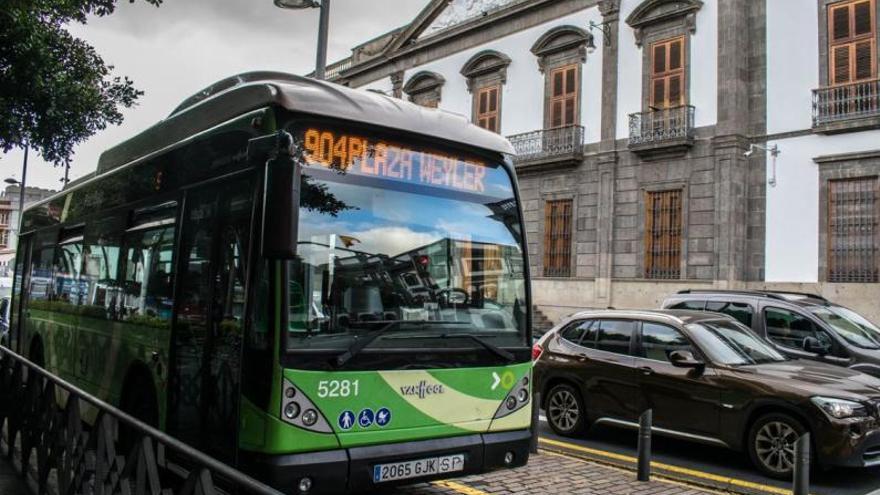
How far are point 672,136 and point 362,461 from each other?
62.3 feet

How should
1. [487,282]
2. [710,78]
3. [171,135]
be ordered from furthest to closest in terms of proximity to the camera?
1. [710,78]
2. [171,135]
3. [487,282]

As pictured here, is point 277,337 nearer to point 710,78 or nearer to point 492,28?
point 710,78

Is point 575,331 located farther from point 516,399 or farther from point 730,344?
point 516,399

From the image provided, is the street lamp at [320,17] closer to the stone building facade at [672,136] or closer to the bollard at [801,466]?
the bollard at [801,466]

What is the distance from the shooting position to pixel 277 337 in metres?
4.43

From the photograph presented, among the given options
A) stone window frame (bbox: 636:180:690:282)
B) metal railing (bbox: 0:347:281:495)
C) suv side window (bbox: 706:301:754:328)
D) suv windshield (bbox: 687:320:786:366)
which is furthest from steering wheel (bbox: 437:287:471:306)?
stone window frame (bbox: 636:180:690:282)

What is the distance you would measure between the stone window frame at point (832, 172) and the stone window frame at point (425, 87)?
14880mm

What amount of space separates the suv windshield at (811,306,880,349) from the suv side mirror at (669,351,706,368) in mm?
3409

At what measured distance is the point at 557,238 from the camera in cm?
2481

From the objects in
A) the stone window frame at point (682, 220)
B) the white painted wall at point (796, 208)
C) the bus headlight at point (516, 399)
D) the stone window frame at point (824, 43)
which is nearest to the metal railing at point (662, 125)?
the stone window frame at point (682, 220)

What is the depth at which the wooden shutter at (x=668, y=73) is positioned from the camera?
2178cm

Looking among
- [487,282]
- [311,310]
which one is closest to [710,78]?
[487,282]

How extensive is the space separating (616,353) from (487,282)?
379cm

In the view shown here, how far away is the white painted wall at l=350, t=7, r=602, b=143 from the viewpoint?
Result: 24141 mm
